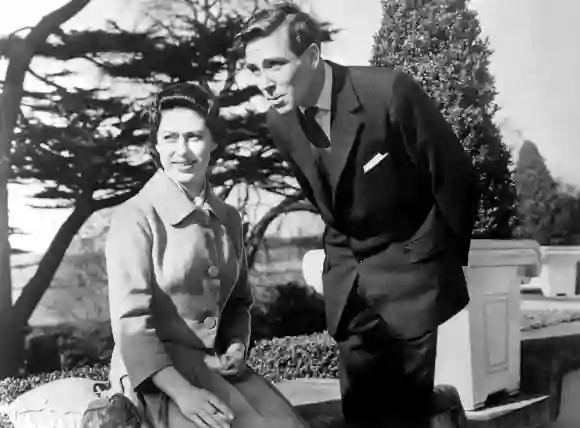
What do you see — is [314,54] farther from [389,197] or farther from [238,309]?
[238,309]

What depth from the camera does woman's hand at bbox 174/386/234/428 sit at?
1821 mm

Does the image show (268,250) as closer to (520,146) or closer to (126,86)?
(126,86)

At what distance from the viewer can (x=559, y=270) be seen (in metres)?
2.49

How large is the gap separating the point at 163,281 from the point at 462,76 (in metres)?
1.26

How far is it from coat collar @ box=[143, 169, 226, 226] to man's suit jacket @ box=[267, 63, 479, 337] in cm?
37

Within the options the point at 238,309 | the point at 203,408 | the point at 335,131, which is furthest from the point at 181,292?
the point at 335,131

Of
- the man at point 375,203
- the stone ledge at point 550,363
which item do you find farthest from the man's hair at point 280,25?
the stone ledge at point 550,363

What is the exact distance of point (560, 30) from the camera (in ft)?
8.23

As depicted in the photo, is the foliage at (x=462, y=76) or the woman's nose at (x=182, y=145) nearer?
the woman's nose at (x=182, y=145)

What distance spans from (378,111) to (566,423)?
1376 millimetres

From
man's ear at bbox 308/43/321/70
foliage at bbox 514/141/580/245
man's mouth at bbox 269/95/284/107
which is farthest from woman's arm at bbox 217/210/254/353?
foliage at bbox 514/141/580/245

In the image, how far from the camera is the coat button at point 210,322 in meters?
1.86

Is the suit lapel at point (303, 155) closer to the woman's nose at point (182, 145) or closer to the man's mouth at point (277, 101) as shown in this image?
the man's mouth at point (277, 101)

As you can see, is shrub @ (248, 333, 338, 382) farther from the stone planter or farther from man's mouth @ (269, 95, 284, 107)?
man's mouth @ (269, 95, 284, 107)
